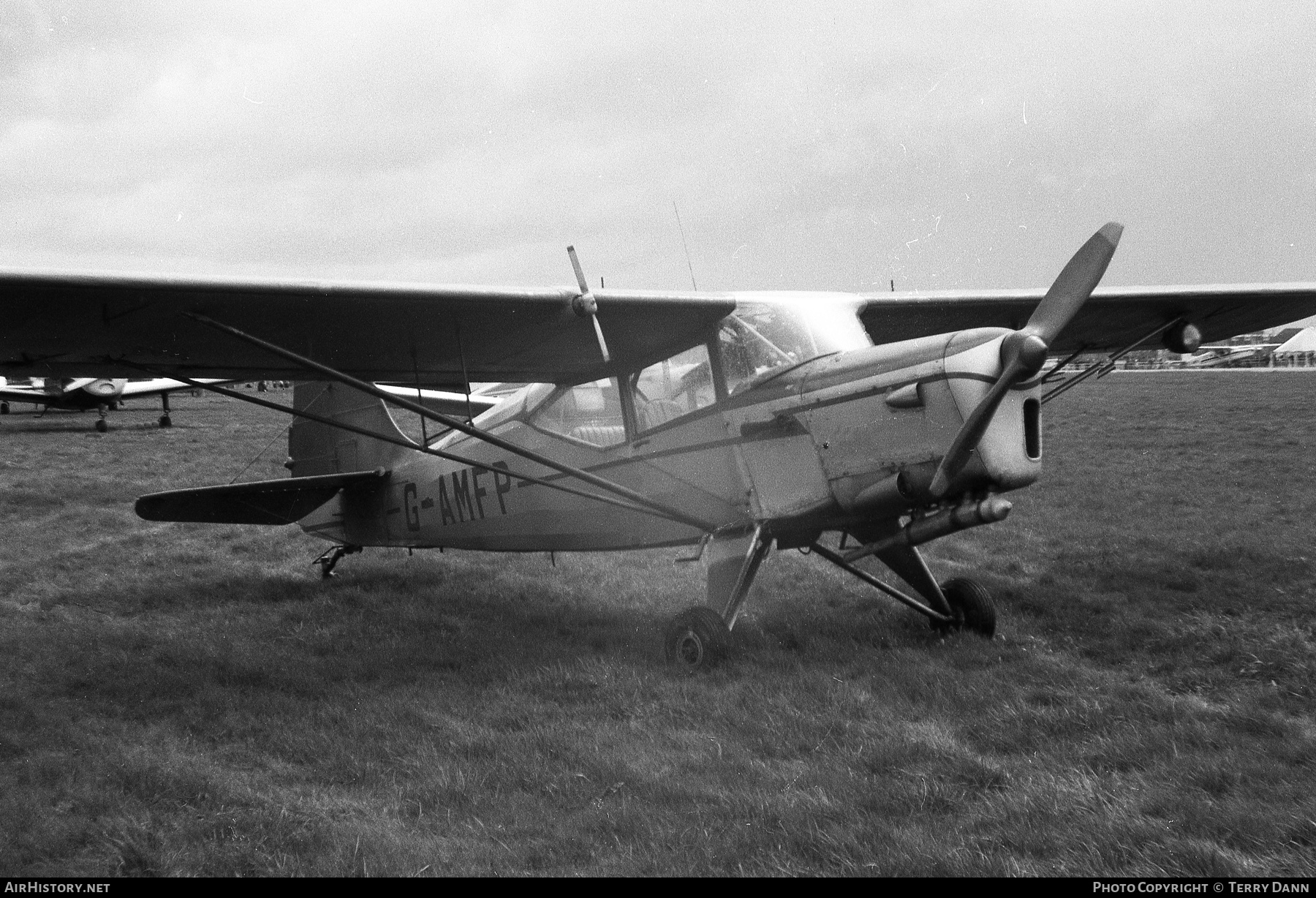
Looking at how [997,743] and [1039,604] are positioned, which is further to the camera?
[1039,604]

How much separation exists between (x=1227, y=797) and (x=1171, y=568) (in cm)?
511

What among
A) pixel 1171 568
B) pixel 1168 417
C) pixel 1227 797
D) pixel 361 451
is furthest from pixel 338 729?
pixel 1168 417

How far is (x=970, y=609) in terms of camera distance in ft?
22.2

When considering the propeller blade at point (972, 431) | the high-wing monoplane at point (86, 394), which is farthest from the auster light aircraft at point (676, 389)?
the high-wing monoplane at point (86, 394)

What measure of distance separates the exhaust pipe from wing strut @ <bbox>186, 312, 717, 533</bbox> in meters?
1.25

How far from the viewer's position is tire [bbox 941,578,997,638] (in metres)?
6.71

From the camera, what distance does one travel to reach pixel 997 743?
4.67m

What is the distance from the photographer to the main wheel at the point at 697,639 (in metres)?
6.17

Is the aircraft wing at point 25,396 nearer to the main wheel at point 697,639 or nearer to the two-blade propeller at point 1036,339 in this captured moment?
the main wheel at point 697,639

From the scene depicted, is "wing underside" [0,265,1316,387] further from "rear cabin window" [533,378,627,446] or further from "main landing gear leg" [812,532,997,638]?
"main landing gear leg" [812,532,997,638]

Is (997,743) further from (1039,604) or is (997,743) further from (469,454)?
(469,454)

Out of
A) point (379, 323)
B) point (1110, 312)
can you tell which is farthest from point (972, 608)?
point (379, 323)

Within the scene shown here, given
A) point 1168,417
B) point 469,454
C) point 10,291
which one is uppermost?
point 10,291

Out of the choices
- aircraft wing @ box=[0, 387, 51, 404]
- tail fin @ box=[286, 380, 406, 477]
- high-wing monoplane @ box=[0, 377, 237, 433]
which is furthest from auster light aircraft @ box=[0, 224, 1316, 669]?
aircraft wing @ box=[0, 387, 51, 404]
